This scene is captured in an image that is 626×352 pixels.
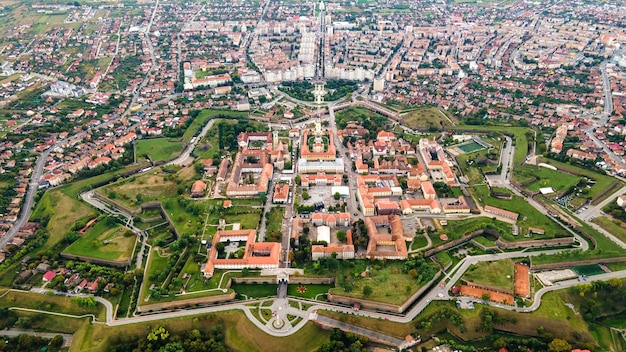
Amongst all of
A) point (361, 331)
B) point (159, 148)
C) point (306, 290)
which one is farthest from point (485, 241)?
point (159, 148)

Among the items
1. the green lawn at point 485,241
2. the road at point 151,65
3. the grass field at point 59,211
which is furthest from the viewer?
the road at point 151,65

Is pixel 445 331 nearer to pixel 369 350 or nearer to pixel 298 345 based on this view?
pixel 369 350

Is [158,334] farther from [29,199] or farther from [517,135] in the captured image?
[517,135]

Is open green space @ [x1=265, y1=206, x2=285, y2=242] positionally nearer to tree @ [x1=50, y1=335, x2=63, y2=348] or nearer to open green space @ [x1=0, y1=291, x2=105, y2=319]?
open green space @ [x1=0, y1=291, x2=105, y2=319]

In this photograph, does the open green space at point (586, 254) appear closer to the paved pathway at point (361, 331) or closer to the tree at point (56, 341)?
the paved pathway at point (361, 331)

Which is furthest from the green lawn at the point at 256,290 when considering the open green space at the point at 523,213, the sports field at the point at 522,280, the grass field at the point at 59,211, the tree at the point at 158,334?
the open green space at the point at 523,213
